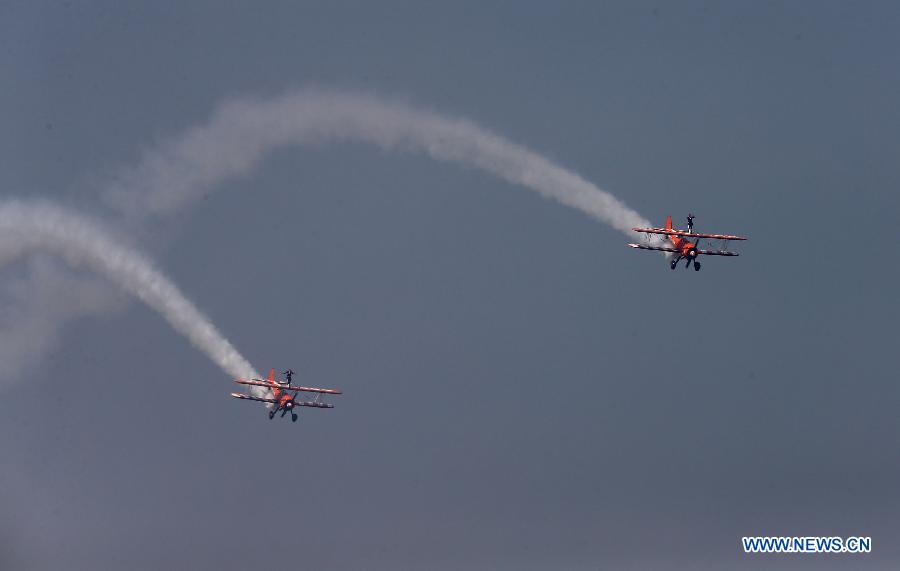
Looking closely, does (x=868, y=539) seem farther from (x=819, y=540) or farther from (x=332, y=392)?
(x=332, y=392)

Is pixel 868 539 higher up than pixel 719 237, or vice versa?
pixel 719 237

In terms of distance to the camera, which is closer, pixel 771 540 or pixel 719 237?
pixel 719 237

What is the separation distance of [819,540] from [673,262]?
34.1 m

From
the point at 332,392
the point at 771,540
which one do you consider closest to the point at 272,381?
the point at 332,392

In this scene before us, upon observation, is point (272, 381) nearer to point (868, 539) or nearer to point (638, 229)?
point (638, 229)

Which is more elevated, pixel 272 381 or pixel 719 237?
pixel 719 237

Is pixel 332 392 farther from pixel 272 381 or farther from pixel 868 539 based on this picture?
pixel 868 539

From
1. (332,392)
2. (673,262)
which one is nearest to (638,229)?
(673,262)

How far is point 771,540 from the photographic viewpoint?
16212 cm

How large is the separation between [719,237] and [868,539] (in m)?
33.7

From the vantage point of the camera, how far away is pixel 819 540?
161 meters

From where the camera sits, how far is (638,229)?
141 meters

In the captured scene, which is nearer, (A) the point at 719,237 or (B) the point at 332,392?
(A) the point at 719,237

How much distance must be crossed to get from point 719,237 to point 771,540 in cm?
3358
